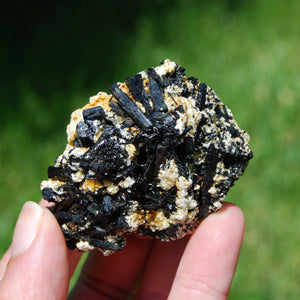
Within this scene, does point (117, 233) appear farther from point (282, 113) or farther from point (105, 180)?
point (282, 113)

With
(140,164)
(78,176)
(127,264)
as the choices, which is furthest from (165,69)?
(127,264)

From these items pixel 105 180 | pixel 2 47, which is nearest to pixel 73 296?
pixel 105 180

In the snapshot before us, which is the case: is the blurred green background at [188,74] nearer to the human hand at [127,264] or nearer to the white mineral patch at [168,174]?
the human hand at [127,264]

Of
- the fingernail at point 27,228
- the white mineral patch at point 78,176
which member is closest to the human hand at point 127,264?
the fingernail at point 27,228

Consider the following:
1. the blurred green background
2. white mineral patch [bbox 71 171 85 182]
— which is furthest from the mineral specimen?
the blurred green background

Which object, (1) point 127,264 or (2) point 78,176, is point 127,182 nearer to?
(2) point 78,176

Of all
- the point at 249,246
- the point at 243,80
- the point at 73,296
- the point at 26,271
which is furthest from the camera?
the point at 243,80
